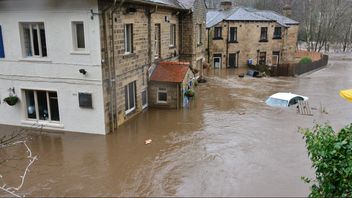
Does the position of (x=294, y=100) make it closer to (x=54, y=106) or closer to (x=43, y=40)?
(x=54, y=106)

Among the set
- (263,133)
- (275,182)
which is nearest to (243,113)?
(263,133)

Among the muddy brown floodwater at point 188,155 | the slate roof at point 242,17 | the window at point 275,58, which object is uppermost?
the slate roof at point 242,17

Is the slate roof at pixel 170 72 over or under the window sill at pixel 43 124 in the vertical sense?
over

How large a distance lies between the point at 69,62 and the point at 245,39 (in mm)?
26297

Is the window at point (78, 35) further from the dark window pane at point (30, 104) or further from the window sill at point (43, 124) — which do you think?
the window sill at point (43, 124)

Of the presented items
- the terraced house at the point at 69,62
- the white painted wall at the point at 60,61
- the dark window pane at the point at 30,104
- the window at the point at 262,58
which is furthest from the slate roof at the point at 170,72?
the window at the point at 262,58

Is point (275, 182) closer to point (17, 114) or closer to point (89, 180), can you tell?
point (89, 180)

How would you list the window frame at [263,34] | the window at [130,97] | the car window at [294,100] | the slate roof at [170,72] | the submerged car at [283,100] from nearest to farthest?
the window at [130,97] < the slate roof at [170,72] < the submerged car at [283,100] < the car window at [294,100] < the window frame at [263,34]

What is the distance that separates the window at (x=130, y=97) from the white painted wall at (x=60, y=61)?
2.61m

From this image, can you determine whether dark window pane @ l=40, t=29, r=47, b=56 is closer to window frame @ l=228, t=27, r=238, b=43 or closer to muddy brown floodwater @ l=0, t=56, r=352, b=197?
muddy brown floodwater @ l=0, t=56, r=352, b=197

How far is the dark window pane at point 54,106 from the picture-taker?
1495 centimetres

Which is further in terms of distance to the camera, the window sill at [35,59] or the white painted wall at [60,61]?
the window sill at [35,59]

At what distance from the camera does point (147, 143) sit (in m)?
13.6

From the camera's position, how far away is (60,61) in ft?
46.6
